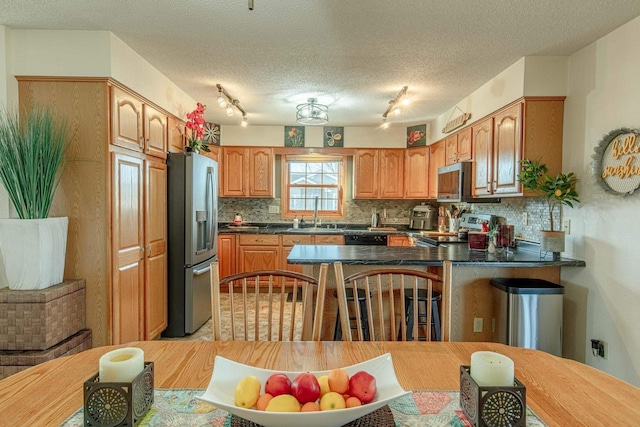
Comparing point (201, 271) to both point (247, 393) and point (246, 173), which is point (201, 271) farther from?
point (247, 393)

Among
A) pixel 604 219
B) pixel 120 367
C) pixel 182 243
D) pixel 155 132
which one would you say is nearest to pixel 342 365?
pixel 120 367

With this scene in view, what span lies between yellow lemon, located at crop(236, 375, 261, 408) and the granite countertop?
1.68 m

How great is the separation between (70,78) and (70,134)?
1.21 feet

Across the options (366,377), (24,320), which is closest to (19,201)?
(24,320)

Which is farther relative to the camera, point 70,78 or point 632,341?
point 70,78

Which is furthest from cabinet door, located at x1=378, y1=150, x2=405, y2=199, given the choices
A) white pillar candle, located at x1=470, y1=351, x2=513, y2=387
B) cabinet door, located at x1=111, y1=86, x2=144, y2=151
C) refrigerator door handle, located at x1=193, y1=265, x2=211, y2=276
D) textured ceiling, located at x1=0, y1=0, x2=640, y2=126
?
white pillar candle, located at x1=470, y1=351, x2=513, y2=387

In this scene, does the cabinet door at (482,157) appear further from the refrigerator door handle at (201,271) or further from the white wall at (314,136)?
the refrigerator door handle at (201,271)

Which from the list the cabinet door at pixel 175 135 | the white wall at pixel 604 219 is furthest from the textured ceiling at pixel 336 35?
the cabinet door at pixel 175 135

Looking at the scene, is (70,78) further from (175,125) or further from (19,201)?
(175,125)

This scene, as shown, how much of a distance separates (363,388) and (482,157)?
126 inches

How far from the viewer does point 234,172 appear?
205 inches

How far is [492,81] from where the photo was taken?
10.7ft

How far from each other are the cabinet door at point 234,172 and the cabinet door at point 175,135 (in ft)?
4.97

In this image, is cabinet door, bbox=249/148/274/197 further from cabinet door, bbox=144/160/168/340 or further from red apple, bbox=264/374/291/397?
red apple, bbox=264/374/291/397
